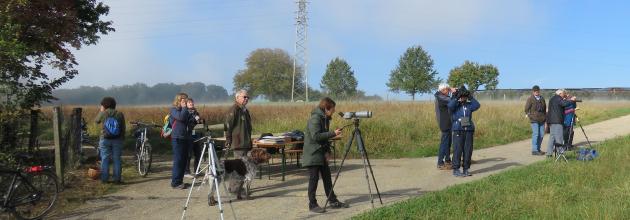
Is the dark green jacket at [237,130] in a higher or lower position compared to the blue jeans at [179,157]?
higher

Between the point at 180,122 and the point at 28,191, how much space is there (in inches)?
101

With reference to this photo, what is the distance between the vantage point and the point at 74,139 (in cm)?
1063

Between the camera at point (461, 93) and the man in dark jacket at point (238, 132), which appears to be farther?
the camera at point (461, 93)

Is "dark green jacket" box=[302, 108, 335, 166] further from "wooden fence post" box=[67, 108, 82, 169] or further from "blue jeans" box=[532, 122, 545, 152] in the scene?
"blue jeans" box=[532, 122, 545, 152]

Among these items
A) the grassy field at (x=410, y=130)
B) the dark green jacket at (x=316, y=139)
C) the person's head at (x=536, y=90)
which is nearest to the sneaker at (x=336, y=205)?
the dark green jacket at (x=316, y=139)

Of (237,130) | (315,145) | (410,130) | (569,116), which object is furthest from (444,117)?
(410,130)

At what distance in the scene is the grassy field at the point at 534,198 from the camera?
670 cm

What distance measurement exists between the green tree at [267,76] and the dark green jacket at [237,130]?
75691mm

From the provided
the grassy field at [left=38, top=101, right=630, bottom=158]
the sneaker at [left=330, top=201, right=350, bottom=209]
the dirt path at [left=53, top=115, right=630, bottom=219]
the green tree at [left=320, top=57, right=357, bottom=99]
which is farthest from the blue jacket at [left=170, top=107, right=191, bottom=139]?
the green tree at [left=320, top=57, right=357, bottom=99]

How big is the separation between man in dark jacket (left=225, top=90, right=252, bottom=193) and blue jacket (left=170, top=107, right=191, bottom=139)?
1141mm

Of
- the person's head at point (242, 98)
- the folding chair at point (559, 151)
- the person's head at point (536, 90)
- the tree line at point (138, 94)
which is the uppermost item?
the tree line at point (138, 94)

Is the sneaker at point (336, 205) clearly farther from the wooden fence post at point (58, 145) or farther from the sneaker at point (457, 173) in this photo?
the wooden fence post at point (58, 145)

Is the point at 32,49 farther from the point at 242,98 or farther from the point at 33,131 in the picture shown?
the point at 242,98

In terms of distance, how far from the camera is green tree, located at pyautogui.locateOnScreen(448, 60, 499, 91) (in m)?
65.4
